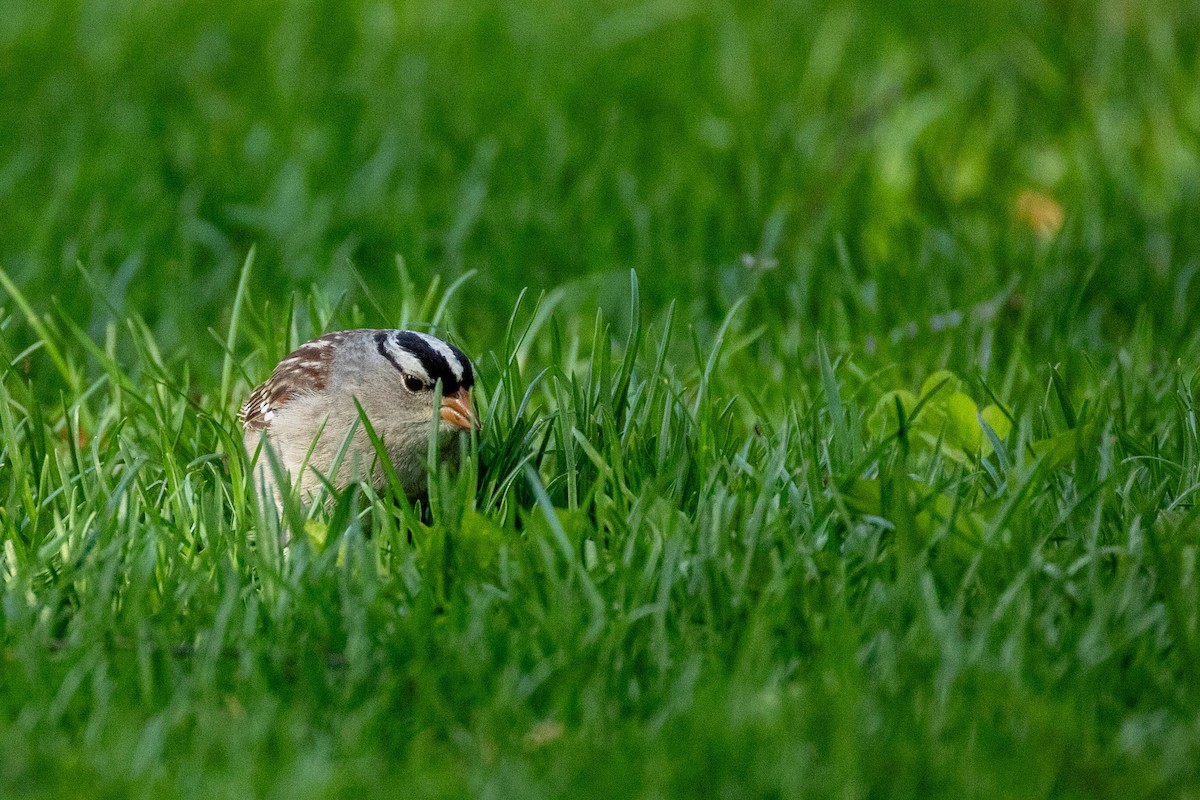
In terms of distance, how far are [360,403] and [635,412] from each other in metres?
0.79

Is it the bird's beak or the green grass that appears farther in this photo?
the bird's beak

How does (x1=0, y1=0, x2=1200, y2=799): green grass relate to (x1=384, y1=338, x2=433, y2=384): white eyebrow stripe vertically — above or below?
below

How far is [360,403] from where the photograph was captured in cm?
432

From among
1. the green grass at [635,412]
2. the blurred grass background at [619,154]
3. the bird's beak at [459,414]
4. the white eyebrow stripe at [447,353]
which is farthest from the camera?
the blurred grass background at [619,154]

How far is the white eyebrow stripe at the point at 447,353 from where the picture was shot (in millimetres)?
4258

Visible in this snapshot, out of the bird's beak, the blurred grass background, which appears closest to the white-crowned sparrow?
the bird's beak

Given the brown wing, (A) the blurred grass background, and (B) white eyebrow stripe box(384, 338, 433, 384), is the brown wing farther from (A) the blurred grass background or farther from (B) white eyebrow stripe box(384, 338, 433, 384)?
(A) the blurred grass background

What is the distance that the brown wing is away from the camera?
14.3 feet

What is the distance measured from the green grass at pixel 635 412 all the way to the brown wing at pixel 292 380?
6.7 inches

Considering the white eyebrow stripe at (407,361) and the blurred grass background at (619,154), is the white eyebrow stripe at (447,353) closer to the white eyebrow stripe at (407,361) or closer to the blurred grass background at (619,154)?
the white eyebrow stripe at (407,361)

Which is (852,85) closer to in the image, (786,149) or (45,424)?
(786,149)

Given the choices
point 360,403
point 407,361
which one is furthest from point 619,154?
point 360,403

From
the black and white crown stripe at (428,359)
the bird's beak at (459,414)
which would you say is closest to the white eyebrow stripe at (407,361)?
the black and white crown stripe at (428,359)

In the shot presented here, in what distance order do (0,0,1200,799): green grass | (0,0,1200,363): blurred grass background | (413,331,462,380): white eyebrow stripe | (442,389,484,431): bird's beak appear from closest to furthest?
(0,0,1200,799): green grass, (442,389,484,431): bird's beak, (413,331,462,380): white eyebrow stripe, (0,0,1200,363): blurred grass background
